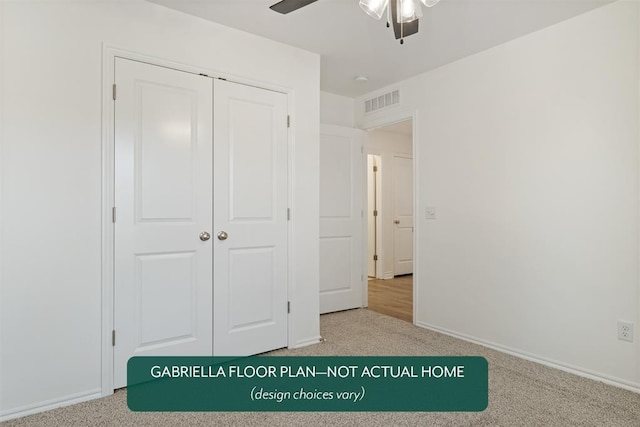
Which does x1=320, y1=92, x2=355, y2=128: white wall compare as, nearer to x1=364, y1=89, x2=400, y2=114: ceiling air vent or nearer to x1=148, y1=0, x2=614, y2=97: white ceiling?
x1=364, y1=89, x2=400, y2=114: ceiling air vent

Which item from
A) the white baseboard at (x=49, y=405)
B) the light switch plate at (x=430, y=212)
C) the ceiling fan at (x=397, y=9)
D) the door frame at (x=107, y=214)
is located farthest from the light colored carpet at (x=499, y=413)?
the ceiling fan at (x=397, y=9)

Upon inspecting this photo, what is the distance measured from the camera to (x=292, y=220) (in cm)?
304

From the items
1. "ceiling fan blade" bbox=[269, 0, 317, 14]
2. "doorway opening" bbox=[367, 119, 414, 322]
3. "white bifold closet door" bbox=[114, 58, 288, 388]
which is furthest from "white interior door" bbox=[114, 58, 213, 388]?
"doorway opening" bbox=[367, 119, 414, 322]

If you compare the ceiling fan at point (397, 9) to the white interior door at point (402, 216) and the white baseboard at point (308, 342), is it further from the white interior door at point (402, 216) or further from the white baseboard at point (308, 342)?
the white interior door at point (402, 216)

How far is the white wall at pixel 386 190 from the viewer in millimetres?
6215

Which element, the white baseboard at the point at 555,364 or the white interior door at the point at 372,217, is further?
the white interior door at the point at 372,217

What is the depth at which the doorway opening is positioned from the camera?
20.4ft

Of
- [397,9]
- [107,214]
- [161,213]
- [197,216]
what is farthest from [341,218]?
[397,9]

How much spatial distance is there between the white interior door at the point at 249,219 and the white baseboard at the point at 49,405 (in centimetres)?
77

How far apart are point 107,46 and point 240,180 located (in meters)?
1.13

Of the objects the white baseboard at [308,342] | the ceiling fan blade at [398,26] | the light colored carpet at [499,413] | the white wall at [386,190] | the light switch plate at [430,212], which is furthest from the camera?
the white wall at [386,190]

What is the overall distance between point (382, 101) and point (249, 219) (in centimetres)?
213

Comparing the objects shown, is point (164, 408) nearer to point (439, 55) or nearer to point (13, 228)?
point (13, 228)

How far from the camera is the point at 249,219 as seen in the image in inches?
112
